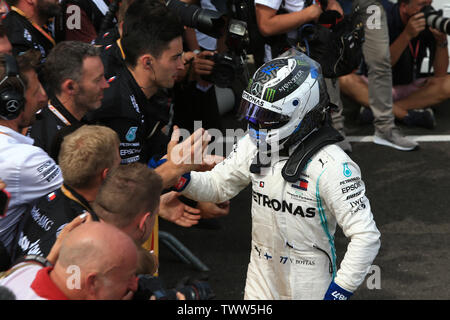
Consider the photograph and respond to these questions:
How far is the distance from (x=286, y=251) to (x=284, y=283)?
19 cm

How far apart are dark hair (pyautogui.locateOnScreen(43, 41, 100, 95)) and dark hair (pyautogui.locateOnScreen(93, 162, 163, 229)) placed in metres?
1.36

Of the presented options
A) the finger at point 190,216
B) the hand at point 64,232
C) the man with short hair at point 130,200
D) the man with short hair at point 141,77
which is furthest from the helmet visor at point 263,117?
the hand at point 64,232

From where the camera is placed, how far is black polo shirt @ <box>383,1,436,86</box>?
26.0ft

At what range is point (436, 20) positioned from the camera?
7516mm

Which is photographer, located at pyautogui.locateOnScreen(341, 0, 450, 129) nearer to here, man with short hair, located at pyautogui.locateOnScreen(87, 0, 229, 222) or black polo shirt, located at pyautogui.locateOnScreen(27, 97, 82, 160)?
man with short hair, located at pyautogui.locateOnScreen(87, 0, 229, 222)

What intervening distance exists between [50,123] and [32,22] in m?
1.49

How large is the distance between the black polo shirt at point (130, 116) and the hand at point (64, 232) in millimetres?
1190

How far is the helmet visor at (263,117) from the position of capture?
377cm

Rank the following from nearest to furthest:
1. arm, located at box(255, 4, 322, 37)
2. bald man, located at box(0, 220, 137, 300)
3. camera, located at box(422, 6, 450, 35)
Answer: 1. bald man, located at box(0, 220, 137, 300)
2. arm, located at box(255, 4, 322, 37)
3. camera, located at box(422, 6, 450, 35)

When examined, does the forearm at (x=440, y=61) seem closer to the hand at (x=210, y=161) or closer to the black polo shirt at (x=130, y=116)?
the black polo shirt at (x=130, y=116)

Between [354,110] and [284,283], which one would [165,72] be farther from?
[354,110]

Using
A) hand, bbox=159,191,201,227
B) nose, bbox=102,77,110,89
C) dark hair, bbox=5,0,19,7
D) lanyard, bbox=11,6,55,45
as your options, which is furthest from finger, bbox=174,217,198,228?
dark hair, bbox=5,0,19,7

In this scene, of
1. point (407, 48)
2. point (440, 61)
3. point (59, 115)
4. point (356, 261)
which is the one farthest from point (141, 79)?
point (440, 61)
